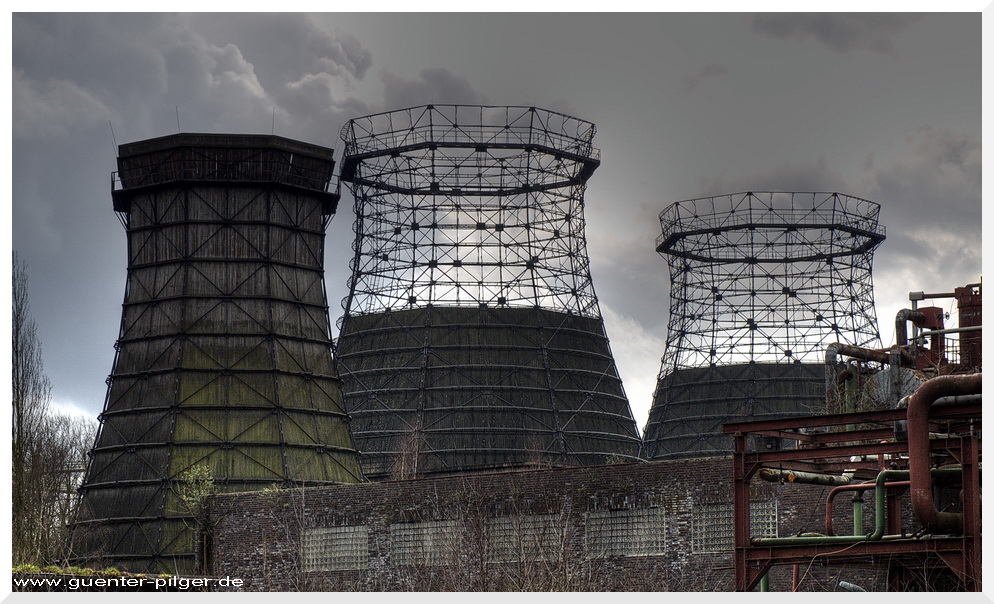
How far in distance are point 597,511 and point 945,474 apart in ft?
31.3

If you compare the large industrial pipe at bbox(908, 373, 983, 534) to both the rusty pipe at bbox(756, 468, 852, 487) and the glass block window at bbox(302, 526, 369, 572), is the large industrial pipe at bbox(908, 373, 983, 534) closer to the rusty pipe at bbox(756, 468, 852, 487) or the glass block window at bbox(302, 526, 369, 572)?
the rusty pipe at bbox(756, 468, 852, 487)

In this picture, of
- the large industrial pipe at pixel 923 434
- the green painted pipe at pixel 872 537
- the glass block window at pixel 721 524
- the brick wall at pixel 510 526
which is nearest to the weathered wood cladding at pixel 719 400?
the brick wall at pixel 510 526

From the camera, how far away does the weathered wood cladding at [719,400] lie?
62875 mm

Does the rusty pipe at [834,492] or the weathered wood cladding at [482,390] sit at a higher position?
the weathered wood cladding at [482,390]

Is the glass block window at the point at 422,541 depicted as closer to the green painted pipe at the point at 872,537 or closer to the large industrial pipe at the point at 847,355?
the large industrial pipe at the point at 847,355

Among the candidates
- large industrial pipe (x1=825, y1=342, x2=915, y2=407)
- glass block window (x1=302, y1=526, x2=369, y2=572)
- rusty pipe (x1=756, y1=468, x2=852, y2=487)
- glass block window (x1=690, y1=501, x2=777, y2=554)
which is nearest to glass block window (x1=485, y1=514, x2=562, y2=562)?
glass block window (x1=690, y1=501, x2=777, y2=554)

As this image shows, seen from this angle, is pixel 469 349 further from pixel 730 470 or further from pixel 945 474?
pixel 945 474

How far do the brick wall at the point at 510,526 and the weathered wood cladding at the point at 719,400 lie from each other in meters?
32.1

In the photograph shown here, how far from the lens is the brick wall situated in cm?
2670

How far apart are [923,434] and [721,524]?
28.8 feet

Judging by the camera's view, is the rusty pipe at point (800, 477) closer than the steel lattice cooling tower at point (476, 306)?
Yes

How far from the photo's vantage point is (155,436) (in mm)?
41125

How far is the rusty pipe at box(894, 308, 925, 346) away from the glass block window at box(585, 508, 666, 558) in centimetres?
632
